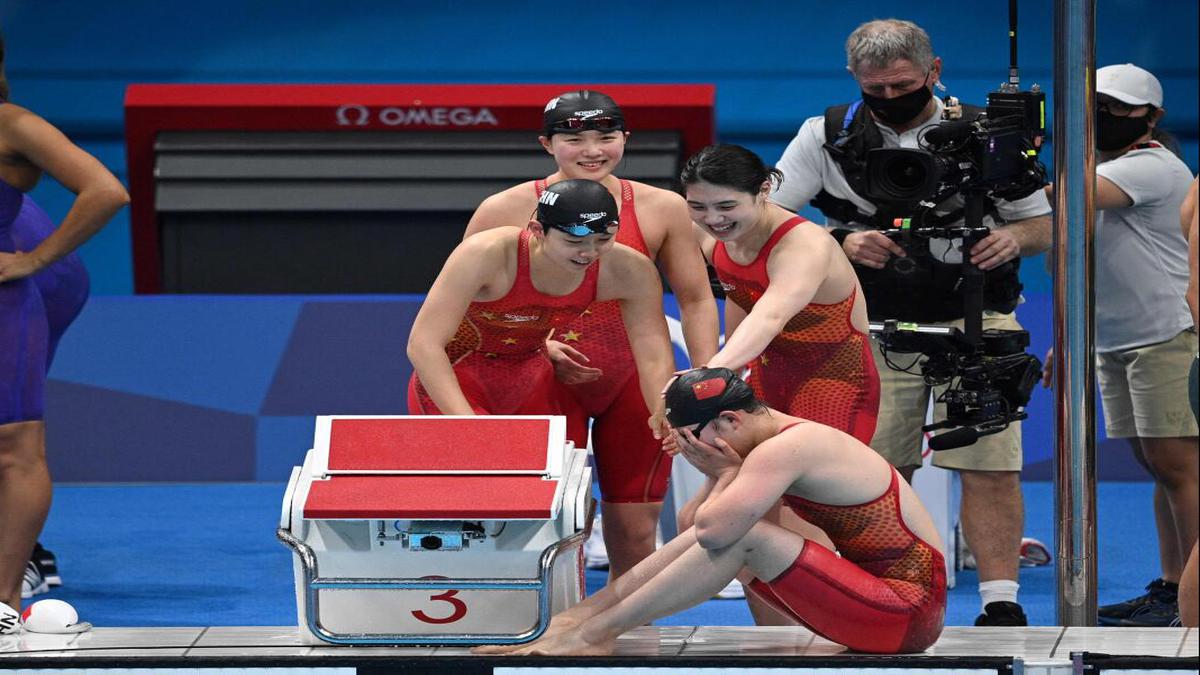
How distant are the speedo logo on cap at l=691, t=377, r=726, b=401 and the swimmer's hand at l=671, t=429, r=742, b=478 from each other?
9 centimetres

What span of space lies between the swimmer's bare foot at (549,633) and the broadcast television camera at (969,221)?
4.03 ft

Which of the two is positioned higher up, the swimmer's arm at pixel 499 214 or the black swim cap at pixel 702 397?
the swimmer's arm at pixel 499 214

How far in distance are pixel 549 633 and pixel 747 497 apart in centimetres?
54

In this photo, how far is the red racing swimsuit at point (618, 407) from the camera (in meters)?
4.56

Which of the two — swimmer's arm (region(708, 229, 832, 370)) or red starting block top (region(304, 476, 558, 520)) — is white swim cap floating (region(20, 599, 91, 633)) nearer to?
red starting block top (region(304, 476, 558, 520))

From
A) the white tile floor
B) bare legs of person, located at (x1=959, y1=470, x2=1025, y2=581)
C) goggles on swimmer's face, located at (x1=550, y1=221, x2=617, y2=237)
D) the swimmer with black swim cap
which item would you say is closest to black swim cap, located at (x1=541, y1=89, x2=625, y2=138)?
goggles on swimmer's face, located at (x1=550, y1=221, x2=617, y2=237)

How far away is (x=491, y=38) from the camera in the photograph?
10.1m

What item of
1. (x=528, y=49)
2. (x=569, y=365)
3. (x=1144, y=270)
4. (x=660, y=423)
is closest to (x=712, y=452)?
(x=660, y=423)

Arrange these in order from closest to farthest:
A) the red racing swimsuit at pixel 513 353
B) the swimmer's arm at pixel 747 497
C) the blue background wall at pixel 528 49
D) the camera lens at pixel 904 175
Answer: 1. the swimmer's arm at pixel 747 497
2. the red racing swimsuit at pixel 513 353
3. the camera lens at pixel 904 175
4. the blue background wall at pixel 528 49

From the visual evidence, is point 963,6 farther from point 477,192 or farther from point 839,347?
point 839,347

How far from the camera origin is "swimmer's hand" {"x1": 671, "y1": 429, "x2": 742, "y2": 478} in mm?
3711

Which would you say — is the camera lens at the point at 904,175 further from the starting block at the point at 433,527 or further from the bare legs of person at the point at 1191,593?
the bare legs of person at the point at 1191,593

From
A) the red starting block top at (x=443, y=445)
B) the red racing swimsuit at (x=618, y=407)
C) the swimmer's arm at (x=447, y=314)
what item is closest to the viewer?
the red starting block top at (x=443, y=445)

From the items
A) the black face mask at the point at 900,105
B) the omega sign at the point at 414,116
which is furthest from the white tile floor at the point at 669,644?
the omega sign at the point at 414,116
